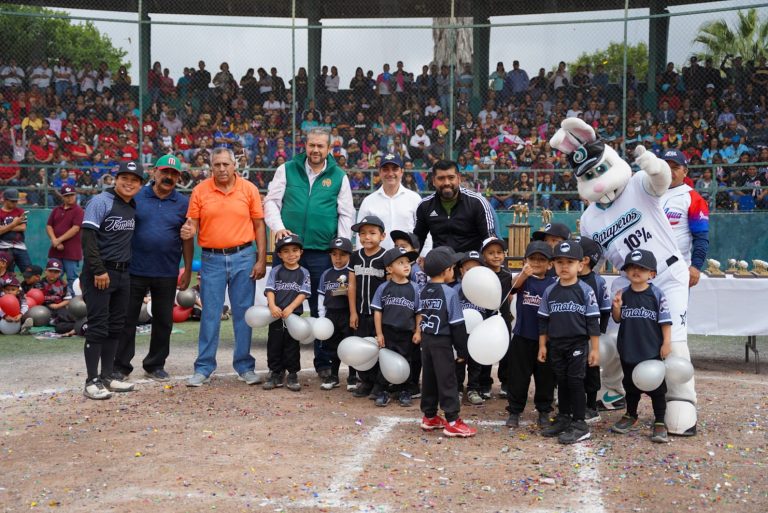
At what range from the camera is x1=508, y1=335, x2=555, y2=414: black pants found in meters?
6.39

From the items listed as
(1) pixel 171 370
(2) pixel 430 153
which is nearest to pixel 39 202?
(2) pixel 430 153

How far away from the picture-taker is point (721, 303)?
906 cm

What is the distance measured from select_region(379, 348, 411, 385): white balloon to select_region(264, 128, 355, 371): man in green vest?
1.38m

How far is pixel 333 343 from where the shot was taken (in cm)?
789

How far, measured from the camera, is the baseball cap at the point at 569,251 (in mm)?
5953

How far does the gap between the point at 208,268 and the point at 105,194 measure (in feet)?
3.69

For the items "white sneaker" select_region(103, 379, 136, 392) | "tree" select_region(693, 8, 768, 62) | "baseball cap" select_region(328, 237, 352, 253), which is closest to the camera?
"white sneaker" select_region(103, 379, 136, 392)

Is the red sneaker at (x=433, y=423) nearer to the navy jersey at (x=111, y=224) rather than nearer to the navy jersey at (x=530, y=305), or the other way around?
the navy jersey at (x=530, y=305)

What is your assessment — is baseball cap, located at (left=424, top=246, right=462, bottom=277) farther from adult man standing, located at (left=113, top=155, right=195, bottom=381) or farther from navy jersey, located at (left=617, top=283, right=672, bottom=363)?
adult man standing, located at (left=113, top=155, right=195, bottom=381)

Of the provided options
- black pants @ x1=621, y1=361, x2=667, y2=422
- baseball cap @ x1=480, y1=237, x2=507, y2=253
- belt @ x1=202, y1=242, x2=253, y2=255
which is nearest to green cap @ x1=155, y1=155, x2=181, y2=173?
belt @ x1=202, y1=242, x2=253, y2=255

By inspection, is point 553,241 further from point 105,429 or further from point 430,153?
point 430,153

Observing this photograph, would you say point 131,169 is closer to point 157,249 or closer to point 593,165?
point 157,249

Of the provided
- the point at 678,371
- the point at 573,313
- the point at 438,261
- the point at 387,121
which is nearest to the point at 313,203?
the point at 438,261

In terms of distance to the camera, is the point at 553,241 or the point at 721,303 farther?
Answer: the point at 721,303
